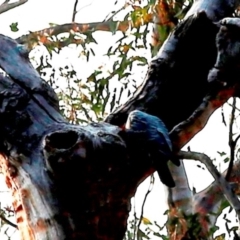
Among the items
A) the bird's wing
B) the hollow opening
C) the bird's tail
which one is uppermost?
the hollow opening

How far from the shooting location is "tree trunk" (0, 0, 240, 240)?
0.94 meters

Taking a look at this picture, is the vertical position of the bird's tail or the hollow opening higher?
the hollow opening

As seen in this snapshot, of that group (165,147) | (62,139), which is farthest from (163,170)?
(62,139)

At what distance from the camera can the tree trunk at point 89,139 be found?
3.09 ft

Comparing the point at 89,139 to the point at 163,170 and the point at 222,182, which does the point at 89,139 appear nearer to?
the point at 163,170

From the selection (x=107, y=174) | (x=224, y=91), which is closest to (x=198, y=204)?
(x=224, y=91)

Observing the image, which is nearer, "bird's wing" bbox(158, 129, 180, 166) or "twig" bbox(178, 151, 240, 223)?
"bird's wing" bbox(158, 129, 180, 166)

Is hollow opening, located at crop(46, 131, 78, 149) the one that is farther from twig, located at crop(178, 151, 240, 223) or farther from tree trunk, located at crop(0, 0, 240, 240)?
twig, located at crop(178, 151, 240, 223)

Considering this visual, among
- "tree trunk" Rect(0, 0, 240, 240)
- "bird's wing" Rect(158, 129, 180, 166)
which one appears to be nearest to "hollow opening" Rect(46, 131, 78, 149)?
"tree trunk" Rect(0, 0, 240, 240)

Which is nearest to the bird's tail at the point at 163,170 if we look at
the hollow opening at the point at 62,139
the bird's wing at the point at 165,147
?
the bird's wing at the point at 165,147

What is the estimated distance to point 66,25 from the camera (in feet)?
7.83

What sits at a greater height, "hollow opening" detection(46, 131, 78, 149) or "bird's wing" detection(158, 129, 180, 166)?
"hollow opening" detection(46, 131, 78, 149)

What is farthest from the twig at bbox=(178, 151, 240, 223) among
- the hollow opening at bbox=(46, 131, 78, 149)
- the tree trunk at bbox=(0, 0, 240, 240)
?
the hollow opening at bbox=(46, 131, 78, 149)

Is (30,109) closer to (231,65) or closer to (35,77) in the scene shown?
(35,77)
